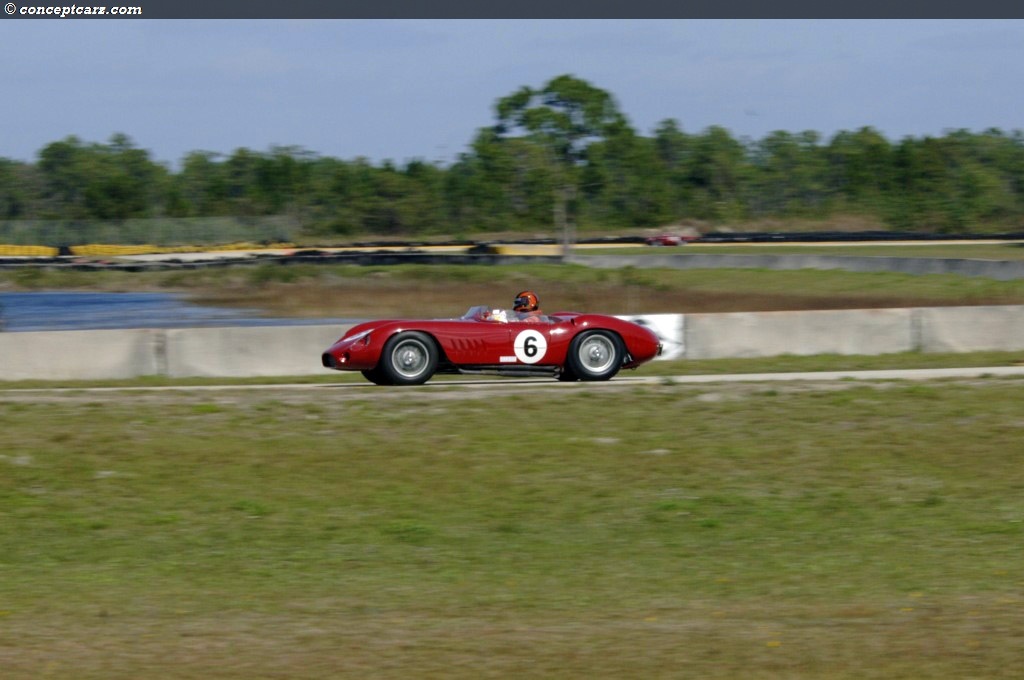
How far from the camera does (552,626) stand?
6.36 metres

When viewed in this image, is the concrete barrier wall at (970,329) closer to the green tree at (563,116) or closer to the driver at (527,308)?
the driver at (527,308)

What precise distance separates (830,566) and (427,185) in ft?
269

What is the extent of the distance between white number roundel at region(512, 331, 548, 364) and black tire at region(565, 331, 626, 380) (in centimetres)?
40

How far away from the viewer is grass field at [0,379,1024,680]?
594 cm

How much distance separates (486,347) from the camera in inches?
605

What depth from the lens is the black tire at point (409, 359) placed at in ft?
50.3

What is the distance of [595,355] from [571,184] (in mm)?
76415

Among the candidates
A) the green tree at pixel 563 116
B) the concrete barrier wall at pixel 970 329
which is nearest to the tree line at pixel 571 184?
the green tree at pixel 563 116

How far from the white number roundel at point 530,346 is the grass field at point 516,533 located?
32.5 inches

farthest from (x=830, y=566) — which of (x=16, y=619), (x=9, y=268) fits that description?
(x=9, y=268)

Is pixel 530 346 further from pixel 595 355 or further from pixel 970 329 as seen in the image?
pixel 970 329

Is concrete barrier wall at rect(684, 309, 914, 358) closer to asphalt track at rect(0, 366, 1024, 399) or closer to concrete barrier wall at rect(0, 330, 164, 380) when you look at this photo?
asphalt track at rect(0, 366, 1024, 399)

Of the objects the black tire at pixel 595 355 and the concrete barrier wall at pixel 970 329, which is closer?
the black tire at pixel 595 355

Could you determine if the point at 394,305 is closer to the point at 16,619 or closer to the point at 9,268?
the point at 9,268
